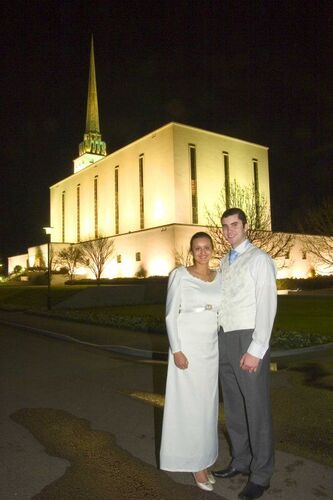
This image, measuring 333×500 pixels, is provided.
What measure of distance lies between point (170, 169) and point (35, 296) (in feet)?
79.0

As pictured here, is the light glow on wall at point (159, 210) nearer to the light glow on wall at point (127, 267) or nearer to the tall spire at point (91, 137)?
the light glow on wall at point (127, 267)

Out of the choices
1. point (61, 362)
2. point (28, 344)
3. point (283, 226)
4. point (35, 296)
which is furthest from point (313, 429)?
point (283, 226)

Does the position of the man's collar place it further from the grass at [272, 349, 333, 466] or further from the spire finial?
the spire finial

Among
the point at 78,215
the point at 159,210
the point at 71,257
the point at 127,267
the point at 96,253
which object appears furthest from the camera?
the point at 78,215

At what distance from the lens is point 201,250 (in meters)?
3.71

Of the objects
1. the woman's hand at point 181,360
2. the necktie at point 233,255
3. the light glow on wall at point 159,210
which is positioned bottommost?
the woman's hand at point 181,360

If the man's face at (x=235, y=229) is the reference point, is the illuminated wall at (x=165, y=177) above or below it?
above

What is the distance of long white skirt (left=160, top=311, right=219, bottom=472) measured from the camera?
3514 millimetres

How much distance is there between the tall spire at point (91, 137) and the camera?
84.6 metres

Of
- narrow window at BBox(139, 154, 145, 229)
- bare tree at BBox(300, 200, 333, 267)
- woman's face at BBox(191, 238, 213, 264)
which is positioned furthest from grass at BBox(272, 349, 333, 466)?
narrow window at BBox(139, 154, 145, 229)

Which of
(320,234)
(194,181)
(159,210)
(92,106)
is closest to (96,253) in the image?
(159,210)

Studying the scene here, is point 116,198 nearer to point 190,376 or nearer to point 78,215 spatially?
point 78,215

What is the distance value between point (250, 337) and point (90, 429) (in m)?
2.88

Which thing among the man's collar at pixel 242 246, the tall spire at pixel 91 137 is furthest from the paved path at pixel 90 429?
the tall spire at pixel 91 137
